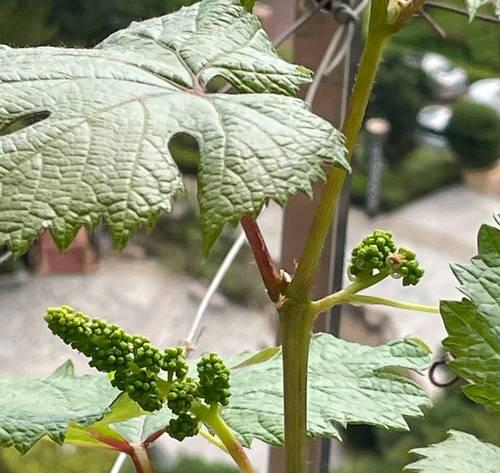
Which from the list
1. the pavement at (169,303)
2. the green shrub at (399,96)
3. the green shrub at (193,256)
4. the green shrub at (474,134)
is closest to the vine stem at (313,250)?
the pavement at (169,303)

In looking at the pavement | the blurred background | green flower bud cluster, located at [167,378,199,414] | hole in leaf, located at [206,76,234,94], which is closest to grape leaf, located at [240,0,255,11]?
hole in leaf, located at [206,76,234,94]

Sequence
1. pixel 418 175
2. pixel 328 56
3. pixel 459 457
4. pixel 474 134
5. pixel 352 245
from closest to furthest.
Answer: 1. pixel 459 457
2. pixel 328 56
3. pixel 352 245
4. pixel 474 134
5. pixel 418 175

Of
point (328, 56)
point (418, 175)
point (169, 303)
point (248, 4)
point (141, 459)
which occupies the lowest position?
point (141, 459)

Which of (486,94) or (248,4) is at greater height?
(486,94)

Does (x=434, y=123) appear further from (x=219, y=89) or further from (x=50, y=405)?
(x=50, y=405)

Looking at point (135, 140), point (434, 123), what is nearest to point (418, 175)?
point (434, 123)

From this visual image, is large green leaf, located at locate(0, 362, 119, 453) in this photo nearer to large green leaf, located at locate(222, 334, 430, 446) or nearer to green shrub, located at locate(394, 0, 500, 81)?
large green leaf, located at locate(222, 334, 430, 446)

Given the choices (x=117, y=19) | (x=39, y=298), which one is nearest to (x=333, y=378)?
(x=117, y=19)
